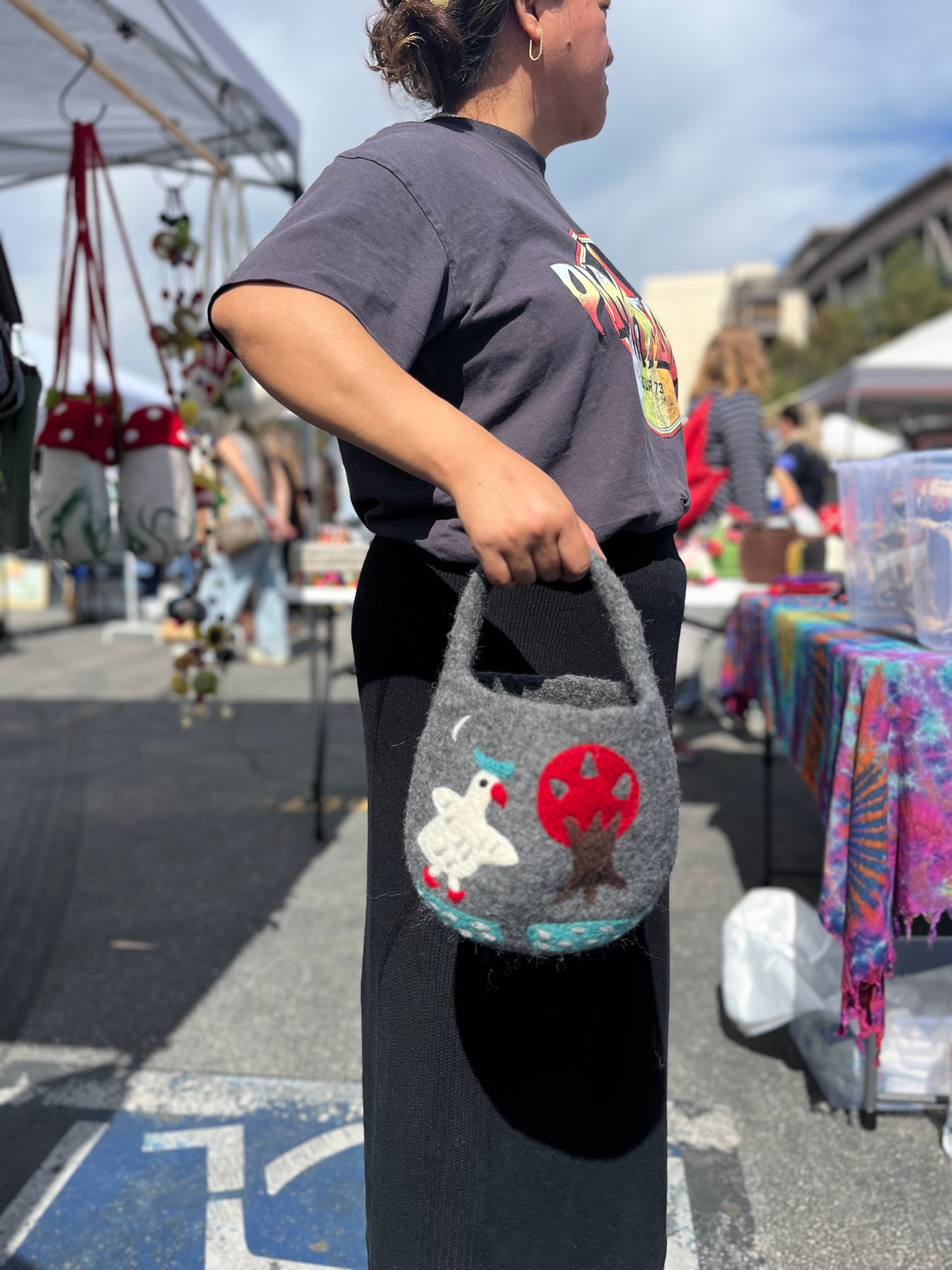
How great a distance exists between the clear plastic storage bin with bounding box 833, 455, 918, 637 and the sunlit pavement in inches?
38.7

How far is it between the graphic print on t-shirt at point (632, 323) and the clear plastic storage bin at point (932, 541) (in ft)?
2.41

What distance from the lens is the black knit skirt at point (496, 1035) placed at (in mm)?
986

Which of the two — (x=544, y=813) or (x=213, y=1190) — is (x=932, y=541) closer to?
(x=544, y=813)

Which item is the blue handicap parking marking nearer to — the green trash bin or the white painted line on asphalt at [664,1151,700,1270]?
the white painted line on asphalt at [664,1151,700,1270]

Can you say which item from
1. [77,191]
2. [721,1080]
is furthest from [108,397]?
[721,1080]

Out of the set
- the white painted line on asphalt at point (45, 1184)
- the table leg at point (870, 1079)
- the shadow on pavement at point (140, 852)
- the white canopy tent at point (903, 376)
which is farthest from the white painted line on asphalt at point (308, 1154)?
the white canopy tent at point (903, 376)

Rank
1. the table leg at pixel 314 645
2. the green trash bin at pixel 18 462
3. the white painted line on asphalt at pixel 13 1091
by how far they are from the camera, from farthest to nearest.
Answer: the table leg at pixel 314 645 < the white painted line on asphalt at pixel 13 1091 < the green trash bin at pixel 18 462

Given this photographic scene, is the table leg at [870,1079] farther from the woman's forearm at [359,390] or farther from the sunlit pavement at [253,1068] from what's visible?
the woman's forearm at [359,390]

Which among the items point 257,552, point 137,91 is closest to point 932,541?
point 137,91

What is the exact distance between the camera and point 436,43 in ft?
3.24

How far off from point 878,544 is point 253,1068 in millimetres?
1709

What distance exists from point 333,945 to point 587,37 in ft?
7.42

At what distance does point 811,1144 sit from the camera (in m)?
1.79

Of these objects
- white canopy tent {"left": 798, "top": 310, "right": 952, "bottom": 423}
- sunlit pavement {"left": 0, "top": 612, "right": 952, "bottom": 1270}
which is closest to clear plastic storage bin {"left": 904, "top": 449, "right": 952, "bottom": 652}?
sunlit pavement {"left": 0, "top": 612, "right": 952, "bottom": 1270}
